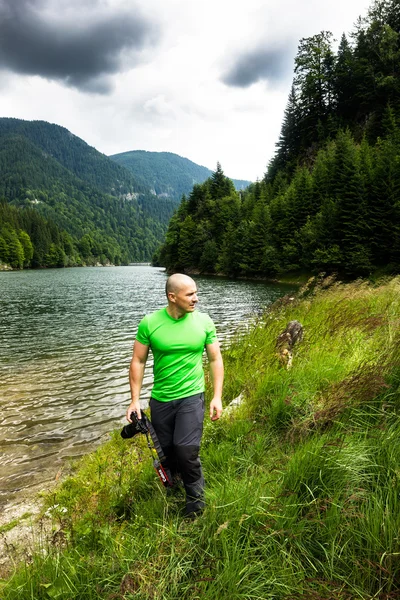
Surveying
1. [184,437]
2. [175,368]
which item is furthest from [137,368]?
[184,437]

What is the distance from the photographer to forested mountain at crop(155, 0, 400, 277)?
38344mm

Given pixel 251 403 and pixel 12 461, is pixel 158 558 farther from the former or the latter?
pixel 12 461

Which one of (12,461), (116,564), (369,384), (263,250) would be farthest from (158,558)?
(263,250)

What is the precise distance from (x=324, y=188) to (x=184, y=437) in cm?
5289

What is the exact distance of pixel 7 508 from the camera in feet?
15.8

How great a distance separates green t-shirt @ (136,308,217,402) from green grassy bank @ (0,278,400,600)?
968 millimetres

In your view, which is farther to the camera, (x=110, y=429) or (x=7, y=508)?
(x=110, y=429)

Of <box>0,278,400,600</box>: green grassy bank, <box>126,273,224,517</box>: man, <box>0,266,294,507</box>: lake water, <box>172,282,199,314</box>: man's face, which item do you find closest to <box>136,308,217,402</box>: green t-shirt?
<box>126,273,224,517</box>: man

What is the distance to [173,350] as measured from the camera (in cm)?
349

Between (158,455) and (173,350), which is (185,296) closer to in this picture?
(173,350)

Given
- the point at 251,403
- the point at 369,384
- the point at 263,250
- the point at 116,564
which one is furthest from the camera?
the point at 263,250

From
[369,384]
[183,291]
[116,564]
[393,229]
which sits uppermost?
[393,229]

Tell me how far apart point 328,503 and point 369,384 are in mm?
1682

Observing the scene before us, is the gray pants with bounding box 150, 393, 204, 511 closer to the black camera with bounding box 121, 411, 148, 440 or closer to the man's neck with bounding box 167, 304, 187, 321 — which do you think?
the black camera with bounding box 121, 411, 148, 440
